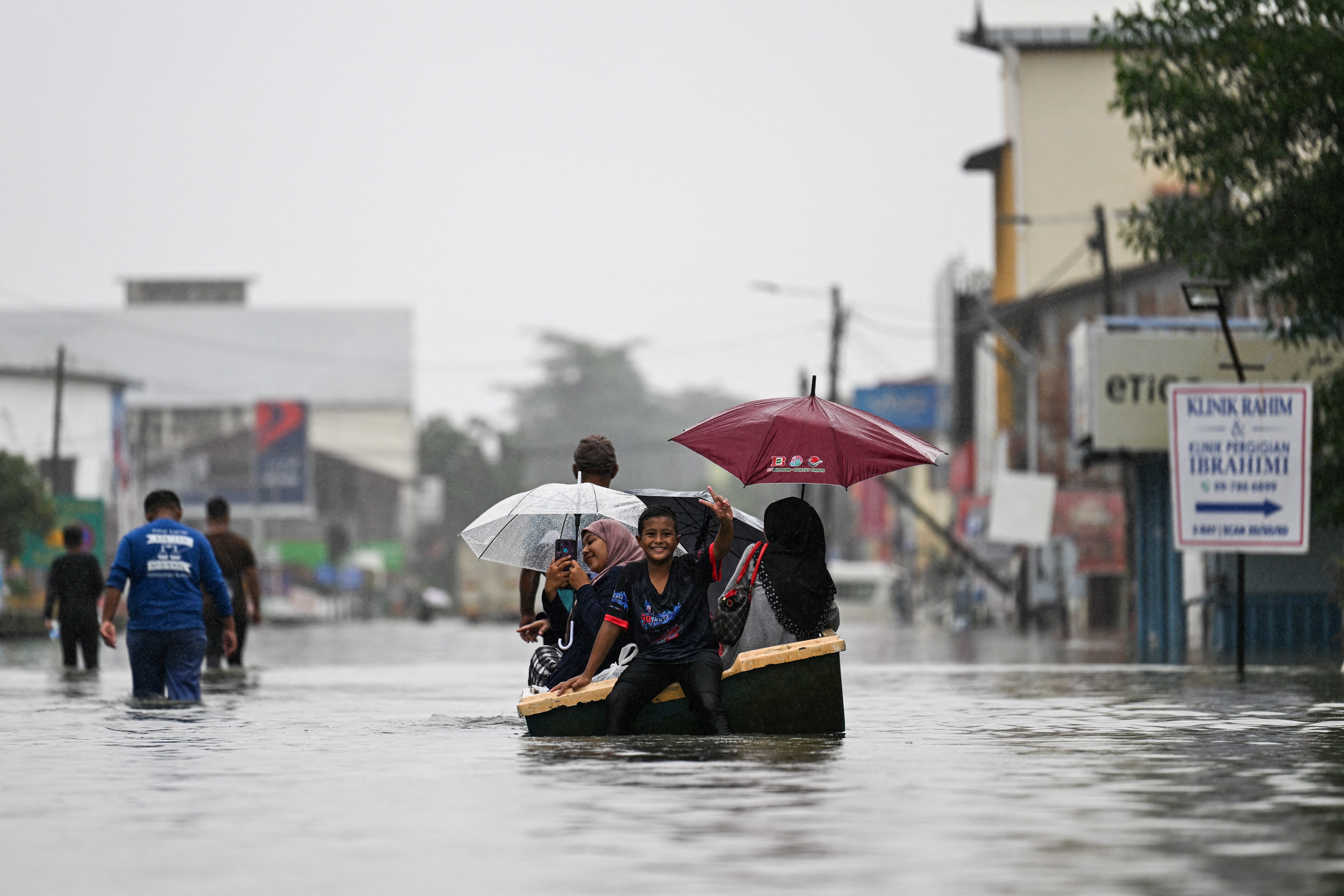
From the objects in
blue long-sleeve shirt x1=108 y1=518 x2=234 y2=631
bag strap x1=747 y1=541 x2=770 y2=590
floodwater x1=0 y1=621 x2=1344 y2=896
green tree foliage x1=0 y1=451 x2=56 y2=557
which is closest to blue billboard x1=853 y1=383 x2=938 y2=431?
green tree foliage x1=0 y1=451 x2=56 y2=557

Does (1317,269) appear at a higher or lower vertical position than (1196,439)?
higher

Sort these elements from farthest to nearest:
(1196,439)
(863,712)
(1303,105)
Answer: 1. (1303,105)
2. (1196,439)
3. (863,712)

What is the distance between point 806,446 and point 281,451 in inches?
3057

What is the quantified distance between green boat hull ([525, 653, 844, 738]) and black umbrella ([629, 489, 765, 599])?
3.17 ft

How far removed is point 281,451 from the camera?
88.8 meters

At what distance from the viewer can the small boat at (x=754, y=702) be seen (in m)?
12.1

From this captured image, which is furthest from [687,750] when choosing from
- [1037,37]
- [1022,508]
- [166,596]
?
[1037,37]

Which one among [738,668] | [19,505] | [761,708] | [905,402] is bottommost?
[761,708]

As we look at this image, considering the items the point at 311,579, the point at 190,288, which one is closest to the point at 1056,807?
the point at 311,579

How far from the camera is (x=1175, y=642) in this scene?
3375cm

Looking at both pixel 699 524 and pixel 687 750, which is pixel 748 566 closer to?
pixel 687 750

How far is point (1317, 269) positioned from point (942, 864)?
59.4 feet

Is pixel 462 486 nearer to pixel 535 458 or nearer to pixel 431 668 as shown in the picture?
pixel 535 458

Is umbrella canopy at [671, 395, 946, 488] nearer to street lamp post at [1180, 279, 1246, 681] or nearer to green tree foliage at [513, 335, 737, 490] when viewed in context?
street lamp post at [1180, 279, 1246, 681]
